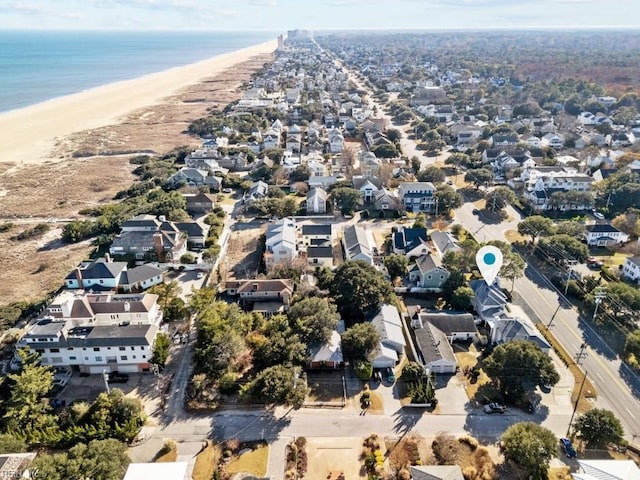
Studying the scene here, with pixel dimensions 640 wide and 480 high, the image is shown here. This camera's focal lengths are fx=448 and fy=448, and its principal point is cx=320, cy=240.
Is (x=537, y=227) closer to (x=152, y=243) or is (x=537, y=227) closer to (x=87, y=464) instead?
(x=152, y=243)

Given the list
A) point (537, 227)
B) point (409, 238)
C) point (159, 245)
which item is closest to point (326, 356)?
point (409, 238)

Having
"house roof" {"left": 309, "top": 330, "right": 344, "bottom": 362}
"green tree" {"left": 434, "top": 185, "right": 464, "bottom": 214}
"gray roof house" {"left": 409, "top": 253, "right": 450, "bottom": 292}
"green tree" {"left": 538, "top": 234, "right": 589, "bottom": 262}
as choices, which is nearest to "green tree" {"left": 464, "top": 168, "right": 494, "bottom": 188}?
"green tree" {"left": 434, "top": 185, "right": 464, "bottom": 214}

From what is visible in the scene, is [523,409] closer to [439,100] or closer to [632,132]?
[632,132]

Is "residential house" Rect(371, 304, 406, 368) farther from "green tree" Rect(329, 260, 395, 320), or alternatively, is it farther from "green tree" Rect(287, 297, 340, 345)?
"green tree" Rect(287, 297, 340, 345)

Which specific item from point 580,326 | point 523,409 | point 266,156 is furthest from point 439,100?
point 523,409

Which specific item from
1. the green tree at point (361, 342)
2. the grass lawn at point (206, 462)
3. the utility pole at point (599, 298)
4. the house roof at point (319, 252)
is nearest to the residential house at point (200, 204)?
the house roof at point (319, 252)

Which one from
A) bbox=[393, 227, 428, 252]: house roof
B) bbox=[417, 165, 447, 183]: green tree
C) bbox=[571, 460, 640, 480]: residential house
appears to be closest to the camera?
bbox=[571, 460, 640, 480]: residential house
